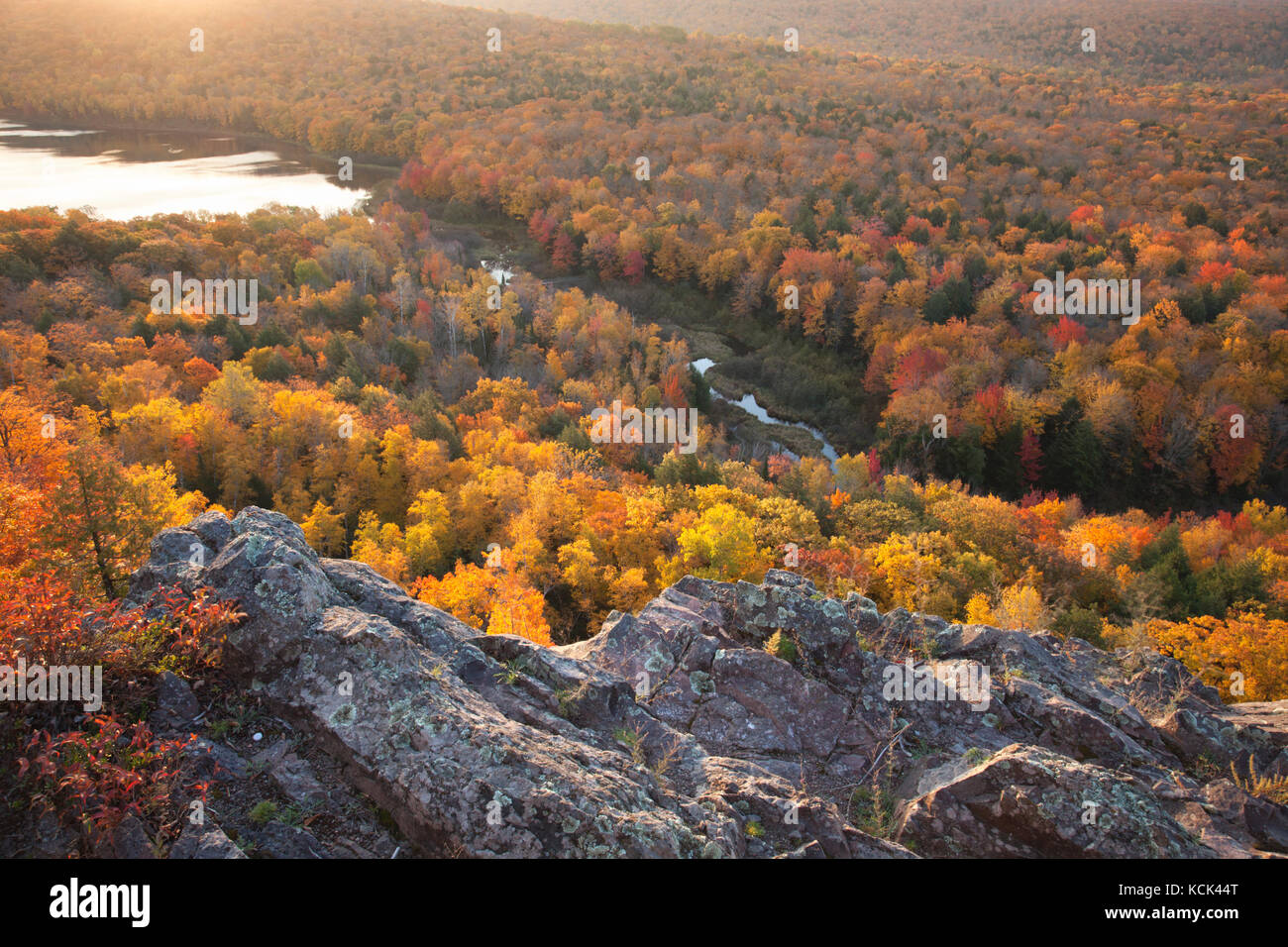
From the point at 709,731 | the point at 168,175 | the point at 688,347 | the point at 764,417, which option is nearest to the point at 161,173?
the point at 168,175

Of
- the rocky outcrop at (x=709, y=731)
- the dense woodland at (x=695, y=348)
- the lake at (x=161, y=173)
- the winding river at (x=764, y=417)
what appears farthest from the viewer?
the lake at (x=161, y=173)

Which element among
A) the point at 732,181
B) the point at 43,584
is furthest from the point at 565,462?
the point at 732,181

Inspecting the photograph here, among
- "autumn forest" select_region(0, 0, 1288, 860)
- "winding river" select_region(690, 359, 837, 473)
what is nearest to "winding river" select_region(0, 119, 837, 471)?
"winding river" select_region(690, 359, 837, 473)

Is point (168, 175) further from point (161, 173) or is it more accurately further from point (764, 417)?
point (764, 417)

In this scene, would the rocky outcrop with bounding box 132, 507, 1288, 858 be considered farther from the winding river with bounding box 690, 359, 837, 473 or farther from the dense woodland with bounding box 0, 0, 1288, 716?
the winding river with bounding box 690, 359, 837, 473

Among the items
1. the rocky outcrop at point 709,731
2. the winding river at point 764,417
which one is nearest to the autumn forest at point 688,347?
the winding river at point 764,417

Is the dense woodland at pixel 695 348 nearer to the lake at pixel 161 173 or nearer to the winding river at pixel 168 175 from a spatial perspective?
the winding river at pixel 168 175

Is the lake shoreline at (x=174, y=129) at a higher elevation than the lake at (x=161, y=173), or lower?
higher
